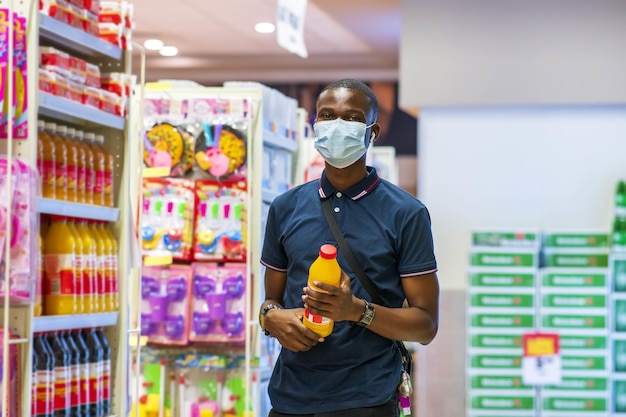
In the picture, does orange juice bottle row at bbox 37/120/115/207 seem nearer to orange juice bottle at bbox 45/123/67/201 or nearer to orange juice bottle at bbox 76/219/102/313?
orange juice bottle at bbox 45/123/67/201

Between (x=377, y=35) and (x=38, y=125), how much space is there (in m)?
7.80

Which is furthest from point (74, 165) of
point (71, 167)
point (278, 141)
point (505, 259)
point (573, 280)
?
point (573, 280)

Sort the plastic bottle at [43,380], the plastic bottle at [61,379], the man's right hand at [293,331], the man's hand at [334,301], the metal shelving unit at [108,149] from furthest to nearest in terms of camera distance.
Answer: the plastic bottle at [61,379]
the plastic bottle at [43,380]
the metal shelving unit at [108,149]
the man's right hand at [293,331]
the man's hand at [334,301]

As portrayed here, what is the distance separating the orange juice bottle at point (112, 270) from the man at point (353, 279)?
1.24 m

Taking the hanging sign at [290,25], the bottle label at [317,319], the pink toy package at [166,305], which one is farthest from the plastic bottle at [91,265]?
the hanging sign at [290,25]

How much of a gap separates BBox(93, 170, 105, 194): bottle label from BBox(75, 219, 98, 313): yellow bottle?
135mm

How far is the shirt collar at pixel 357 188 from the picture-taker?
3.02m

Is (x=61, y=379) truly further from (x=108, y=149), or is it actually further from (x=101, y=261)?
(x=108, y=149)

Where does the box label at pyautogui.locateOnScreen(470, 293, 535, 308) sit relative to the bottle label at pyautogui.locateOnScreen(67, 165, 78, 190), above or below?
below

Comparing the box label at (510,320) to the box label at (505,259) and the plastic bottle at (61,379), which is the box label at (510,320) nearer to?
the box label at (505,259)

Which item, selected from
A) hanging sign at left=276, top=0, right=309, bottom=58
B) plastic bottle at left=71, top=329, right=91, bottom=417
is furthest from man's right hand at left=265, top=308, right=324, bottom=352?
hanging sign at left=276, top=0, right=309, bottom=58

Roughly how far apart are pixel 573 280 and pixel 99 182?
4189 mm

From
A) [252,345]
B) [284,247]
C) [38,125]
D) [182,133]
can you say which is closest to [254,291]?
[252,345]

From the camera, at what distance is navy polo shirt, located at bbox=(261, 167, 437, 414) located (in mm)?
2898
